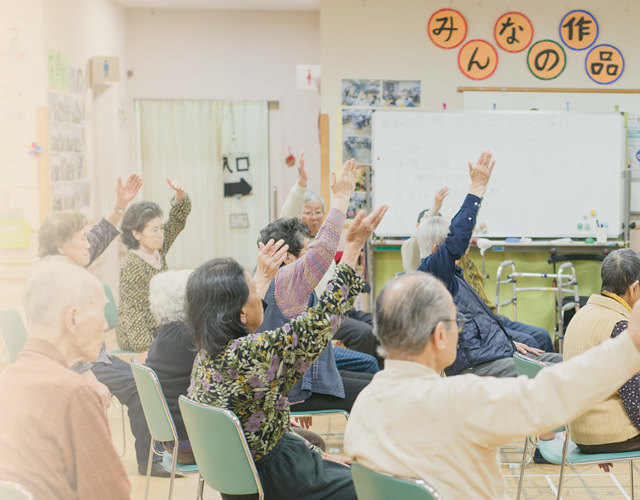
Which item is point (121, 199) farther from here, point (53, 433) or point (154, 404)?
point (53, 433)

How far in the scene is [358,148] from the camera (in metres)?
6.04

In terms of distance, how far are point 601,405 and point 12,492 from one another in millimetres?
1889

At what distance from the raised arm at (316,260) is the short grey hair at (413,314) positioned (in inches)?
34.2

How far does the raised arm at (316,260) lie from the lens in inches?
94.0

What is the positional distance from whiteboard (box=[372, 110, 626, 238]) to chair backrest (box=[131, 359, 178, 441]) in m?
3.53

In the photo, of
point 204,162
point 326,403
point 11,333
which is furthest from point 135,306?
point 204,162

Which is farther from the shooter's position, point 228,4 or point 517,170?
point 228,4

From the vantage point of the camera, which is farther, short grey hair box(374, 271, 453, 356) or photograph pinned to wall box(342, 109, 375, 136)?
photograph pinned to wall box(342, 109, 375, 136)

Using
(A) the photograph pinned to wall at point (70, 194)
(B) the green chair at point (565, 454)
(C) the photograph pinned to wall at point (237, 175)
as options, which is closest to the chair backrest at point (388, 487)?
(B) the green chair at point (565, 454)

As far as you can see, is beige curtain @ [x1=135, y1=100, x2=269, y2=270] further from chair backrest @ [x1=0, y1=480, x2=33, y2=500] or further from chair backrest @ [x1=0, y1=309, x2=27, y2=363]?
chair backrest @ [x1=0, y1=480, x2=33, y2=500]

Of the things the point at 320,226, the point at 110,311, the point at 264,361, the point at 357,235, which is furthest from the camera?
the point at 320,226

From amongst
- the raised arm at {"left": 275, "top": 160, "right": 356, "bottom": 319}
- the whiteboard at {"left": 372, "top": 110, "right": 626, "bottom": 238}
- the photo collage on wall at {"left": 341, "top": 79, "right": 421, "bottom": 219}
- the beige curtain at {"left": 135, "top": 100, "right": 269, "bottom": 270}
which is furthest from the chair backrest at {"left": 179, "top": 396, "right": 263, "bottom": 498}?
the beige curtain at {"left": 135, "top": 100, "right": 269, "bottom": 270}

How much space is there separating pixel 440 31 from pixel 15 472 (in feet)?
18.0

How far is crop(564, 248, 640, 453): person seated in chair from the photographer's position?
7.79 feet
